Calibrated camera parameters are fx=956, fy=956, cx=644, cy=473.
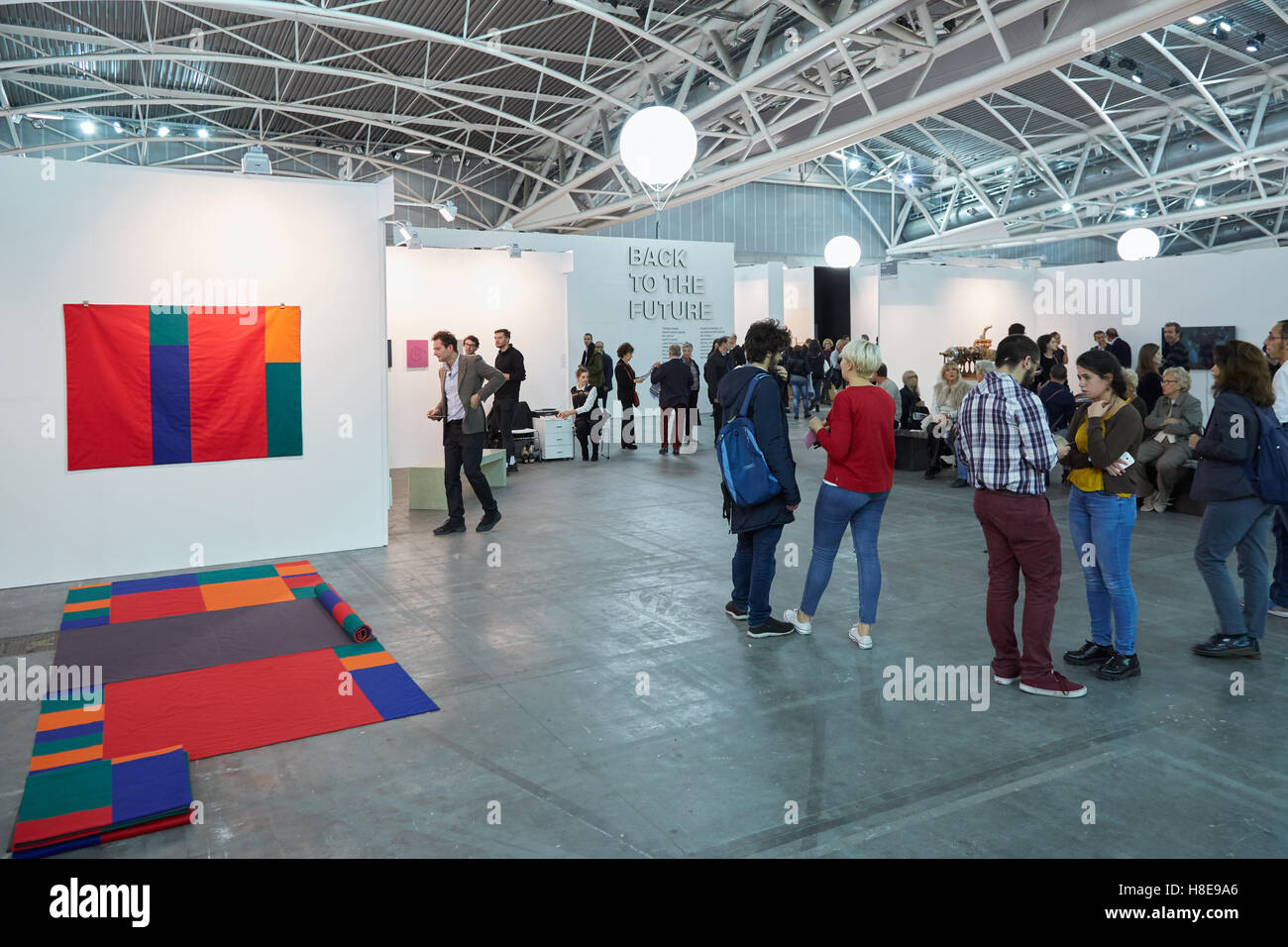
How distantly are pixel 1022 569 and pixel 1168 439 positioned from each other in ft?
18.5

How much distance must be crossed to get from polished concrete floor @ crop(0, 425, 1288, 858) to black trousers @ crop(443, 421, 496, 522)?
5.38 ft

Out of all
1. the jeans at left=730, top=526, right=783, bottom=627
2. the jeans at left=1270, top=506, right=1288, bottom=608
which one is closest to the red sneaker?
the jeans at left=730, top=526, right=783, bottom=627

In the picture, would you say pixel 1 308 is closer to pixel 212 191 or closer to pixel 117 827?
pixel 212 191

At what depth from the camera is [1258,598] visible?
183 inches

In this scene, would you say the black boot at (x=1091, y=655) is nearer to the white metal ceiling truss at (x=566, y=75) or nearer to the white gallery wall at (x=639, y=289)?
the white metal ceiling truss at (x=566, y=75)

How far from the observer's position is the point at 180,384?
6766 millimetres

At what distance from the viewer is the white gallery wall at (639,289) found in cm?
1581

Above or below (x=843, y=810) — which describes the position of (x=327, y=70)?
above

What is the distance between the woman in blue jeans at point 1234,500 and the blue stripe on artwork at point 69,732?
4987mm
